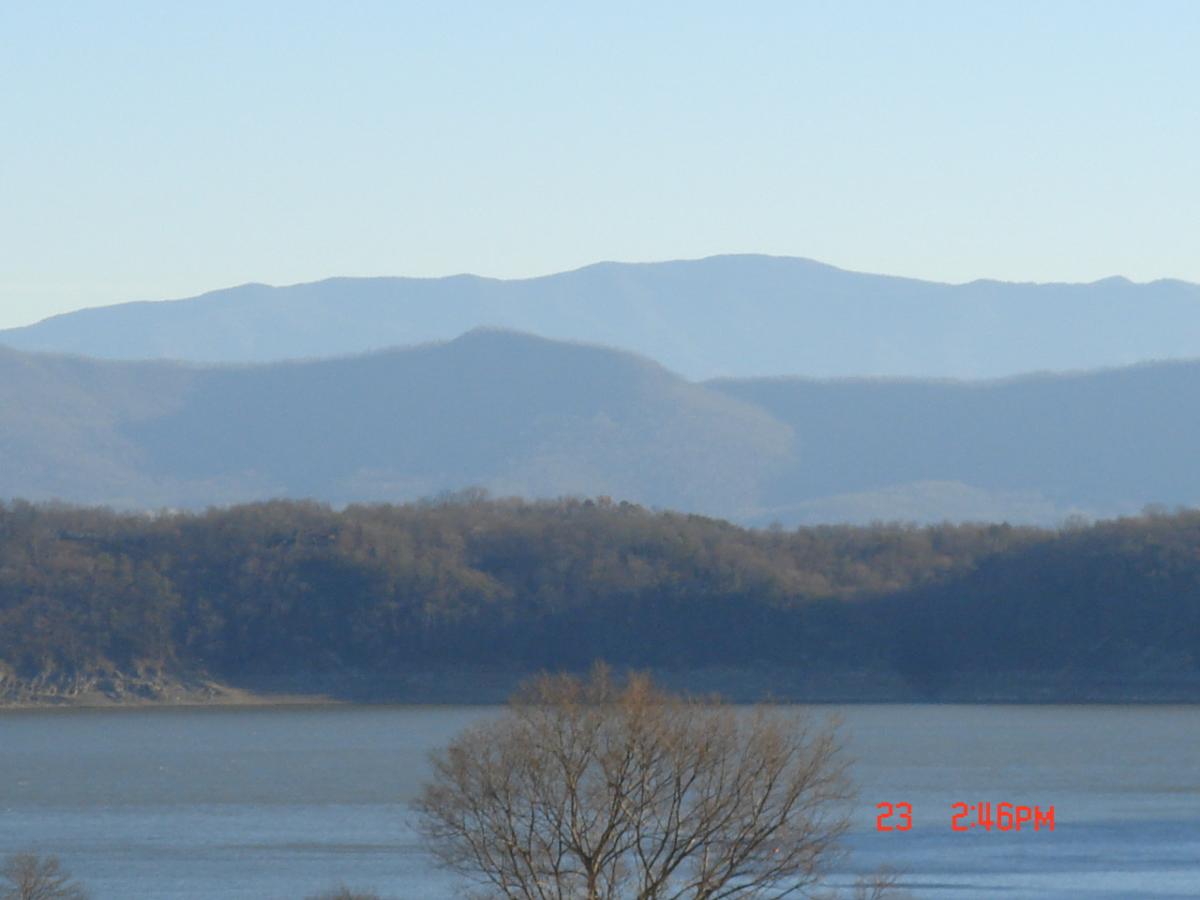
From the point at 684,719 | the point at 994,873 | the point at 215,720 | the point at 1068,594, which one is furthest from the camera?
the point at 1068,594

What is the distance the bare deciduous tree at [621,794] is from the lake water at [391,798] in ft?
47.0

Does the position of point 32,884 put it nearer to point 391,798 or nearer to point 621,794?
point 621,794

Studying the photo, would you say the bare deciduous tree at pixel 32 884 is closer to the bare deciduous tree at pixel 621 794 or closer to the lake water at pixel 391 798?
the lake water at pixel 391 798

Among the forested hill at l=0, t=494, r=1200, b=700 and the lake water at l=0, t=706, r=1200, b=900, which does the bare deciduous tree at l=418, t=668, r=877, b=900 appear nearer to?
the lake water at l=0, t=706, r=1200, b=900

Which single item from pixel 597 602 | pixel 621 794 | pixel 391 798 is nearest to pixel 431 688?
pixel 597 602

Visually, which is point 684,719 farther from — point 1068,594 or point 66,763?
point 1068,594

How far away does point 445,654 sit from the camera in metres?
107

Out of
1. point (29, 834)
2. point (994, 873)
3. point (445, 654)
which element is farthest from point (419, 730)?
point (994, 873)

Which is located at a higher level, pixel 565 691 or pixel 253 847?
pixel 565 691

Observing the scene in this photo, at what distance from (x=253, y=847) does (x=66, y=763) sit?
84.9 feet
